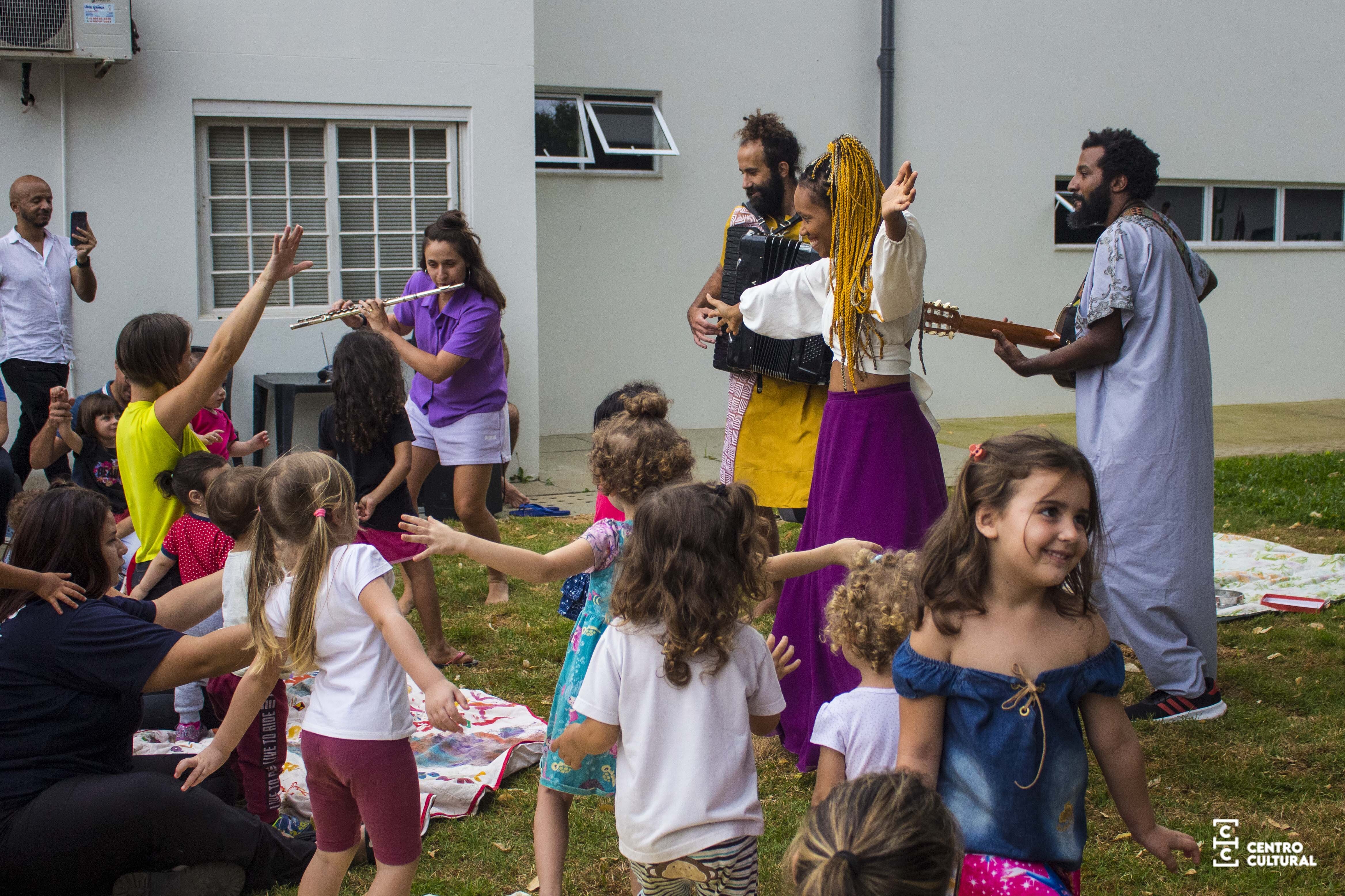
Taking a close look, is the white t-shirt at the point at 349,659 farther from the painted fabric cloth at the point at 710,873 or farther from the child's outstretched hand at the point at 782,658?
the child's outstretched hand at the point at 782,658

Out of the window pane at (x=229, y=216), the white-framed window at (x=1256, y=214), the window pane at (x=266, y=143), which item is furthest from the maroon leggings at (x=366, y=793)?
the white-framed window at (x=1256, y=214)

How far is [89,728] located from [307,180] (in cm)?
580

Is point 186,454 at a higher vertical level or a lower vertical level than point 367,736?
higher

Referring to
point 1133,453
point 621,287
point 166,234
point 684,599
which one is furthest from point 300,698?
point 621,287

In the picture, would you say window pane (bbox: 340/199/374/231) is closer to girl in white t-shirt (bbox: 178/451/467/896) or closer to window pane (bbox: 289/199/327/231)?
window pane (bbox: 289/199/327/231)

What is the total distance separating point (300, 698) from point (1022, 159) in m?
9.54

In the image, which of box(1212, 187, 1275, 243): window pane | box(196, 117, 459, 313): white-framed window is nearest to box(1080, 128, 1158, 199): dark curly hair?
box(196, 117, 459, 313): white-framed window

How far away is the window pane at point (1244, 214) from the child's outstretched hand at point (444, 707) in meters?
12.3

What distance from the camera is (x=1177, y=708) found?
3938 millimetres

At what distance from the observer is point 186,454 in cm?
370

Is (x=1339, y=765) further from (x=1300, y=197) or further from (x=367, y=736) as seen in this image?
(x=1300, y=197)

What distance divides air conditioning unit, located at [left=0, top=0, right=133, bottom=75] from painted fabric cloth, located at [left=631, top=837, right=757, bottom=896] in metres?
6.51

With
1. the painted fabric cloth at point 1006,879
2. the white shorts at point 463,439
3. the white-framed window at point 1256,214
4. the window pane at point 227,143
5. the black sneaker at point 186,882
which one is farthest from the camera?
the white-framed window at point 1256,214

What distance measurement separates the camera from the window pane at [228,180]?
7.65 metres
